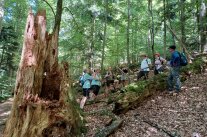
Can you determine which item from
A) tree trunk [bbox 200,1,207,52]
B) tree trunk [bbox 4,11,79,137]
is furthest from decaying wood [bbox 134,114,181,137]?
tree trunk [bbox 200,1,207,52]

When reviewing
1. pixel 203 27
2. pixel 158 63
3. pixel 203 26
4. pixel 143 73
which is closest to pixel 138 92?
pixel 143 73

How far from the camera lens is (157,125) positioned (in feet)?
26.9

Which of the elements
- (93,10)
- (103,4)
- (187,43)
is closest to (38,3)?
(93,10)

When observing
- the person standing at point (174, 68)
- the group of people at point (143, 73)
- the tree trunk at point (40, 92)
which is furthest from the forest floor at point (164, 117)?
the tree trunk at point (40, 92)

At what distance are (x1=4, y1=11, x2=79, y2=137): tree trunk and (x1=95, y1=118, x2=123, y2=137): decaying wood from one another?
66cm

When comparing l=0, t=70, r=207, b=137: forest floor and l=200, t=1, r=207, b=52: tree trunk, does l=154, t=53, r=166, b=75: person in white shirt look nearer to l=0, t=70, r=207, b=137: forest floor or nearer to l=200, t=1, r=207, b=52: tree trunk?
l=0, t=70, r=207, b=137: forest floor

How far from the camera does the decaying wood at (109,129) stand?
23.6ft

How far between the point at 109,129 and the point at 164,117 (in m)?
2.42

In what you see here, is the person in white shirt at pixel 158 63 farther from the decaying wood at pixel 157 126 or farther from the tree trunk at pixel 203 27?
the decaying wood at pixel 157 126

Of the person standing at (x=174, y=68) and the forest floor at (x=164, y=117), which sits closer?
the forest floor at (x=164, y=117)

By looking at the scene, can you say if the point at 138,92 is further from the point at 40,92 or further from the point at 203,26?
the point at 203,26

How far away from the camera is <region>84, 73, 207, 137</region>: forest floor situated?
7781 mm

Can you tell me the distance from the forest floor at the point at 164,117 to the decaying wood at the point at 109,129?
0.49 feet

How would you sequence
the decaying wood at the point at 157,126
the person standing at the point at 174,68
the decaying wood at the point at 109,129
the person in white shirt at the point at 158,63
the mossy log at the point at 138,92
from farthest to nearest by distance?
the person in white shirt at the point at 158,63, the person standing at the point at 174,68, the mossy log at the point at 138,92, the decaying wood at the point at 157,126, the decaying wood at the point at 109,129
